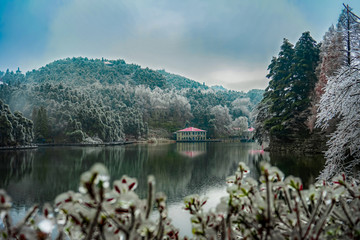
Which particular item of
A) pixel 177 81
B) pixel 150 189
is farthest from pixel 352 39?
pixel 177 81

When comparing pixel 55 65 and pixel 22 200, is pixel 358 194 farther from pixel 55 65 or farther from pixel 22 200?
pixel 55 65

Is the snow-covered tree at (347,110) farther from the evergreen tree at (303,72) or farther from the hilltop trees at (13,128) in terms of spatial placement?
the hilltop trees at (13,128)

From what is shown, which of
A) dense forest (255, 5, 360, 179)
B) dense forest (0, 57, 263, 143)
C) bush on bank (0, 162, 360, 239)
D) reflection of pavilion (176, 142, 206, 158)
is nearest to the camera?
bush on bank (0, 162, 360, 239)

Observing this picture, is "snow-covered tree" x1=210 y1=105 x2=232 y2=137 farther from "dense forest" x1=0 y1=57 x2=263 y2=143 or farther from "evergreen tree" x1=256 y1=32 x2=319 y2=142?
"evergreen tree" x1=256 y1=32 x2=319 y2=142

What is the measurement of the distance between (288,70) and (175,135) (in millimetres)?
30884

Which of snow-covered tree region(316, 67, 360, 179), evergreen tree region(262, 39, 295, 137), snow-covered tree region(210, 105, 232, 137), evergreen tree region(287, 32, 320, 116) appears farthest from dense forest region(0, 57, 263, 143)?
snow-covered tree region(316, 67, 360, 179)

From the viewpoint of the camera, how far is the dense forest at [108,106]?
28.9m

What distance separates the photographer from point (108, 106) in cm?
3962

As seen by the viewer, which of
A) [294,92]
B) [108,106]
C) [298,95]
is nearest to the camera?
[294,92]

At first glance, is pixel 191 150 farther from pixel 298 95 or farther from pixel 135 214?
pixel 135 214

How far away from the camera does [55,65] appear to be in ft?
237

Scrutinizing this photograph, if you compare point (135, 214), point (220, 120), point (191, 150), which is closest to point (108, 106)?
point (220, 120)

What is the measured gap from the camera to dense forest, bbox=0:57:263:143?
28922 mm

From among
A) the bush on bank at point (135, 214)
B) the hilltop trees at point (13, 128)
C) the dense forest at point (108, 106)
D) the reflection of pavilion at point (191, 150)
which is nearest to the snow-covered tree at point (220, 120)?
the dense forest at point (108, 106)
